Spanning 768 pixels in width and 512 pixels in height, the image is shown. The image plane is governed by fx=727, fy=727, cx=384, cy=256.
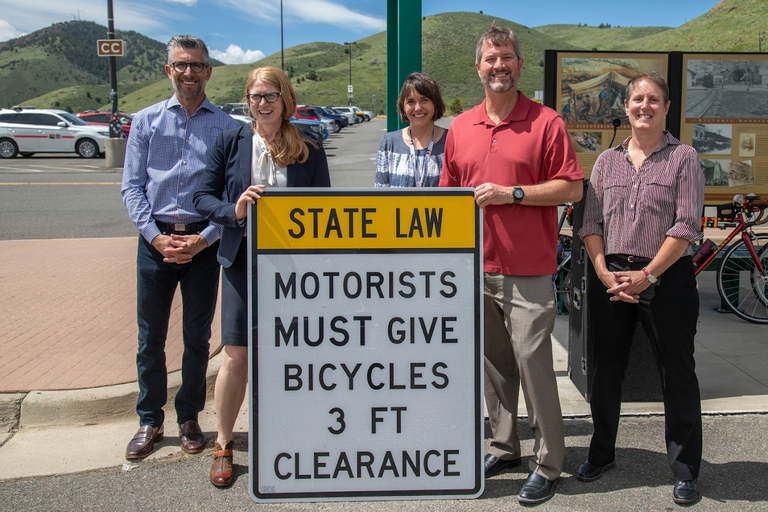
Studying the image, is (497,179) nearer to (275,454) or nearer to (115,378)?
(275,454)

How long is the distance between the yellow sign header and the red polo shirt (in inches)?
15.0

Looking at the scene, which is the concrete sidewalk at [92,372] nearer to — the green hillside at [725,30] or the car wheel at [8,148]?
the car wheel at [8,148]

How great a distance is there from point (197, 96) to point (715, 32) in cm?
9253

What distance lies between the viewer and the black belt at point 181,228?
358cm

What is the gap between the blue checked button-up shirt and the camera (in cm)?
357

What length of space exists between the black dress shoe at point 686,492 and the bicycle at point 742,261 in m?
2.88

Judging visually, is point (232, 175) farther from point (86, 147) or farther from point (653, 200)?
point (86, 147)

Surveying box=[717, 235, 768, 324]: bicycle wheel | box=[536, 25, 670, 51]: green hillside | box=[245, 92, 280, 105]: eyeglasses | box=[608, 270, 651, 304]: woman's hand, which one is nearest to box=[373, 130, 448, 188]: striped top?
box=[245, 92, 280, 105]: eyeglasses

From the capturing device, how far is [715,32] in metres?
83.7

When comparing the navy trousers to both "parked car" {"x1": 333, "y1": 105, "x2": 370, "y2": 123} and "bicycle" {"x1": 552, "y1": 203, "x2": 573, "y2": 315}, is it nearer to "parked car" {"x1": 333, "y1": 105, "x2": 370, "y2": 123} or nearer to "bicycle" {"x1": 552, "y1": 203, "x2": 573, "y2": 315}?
"bicycle" {"x1": 552, "y1": 203, "x2": 573, "y2": 315}

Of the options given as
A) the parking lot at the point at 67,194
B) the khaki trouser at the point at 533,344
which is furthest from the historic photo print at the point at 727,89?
the parking lot at the point at 67,194

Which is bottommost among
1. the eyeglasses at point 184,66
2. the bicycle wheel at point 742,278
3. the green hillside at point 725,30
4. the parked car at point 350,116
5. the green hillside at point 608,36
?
the bicycle wheel at point 742,278

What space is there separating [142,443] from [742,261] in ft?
16.2

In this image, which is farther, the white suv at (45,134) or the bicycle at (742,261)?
the white suv at (45,134)
